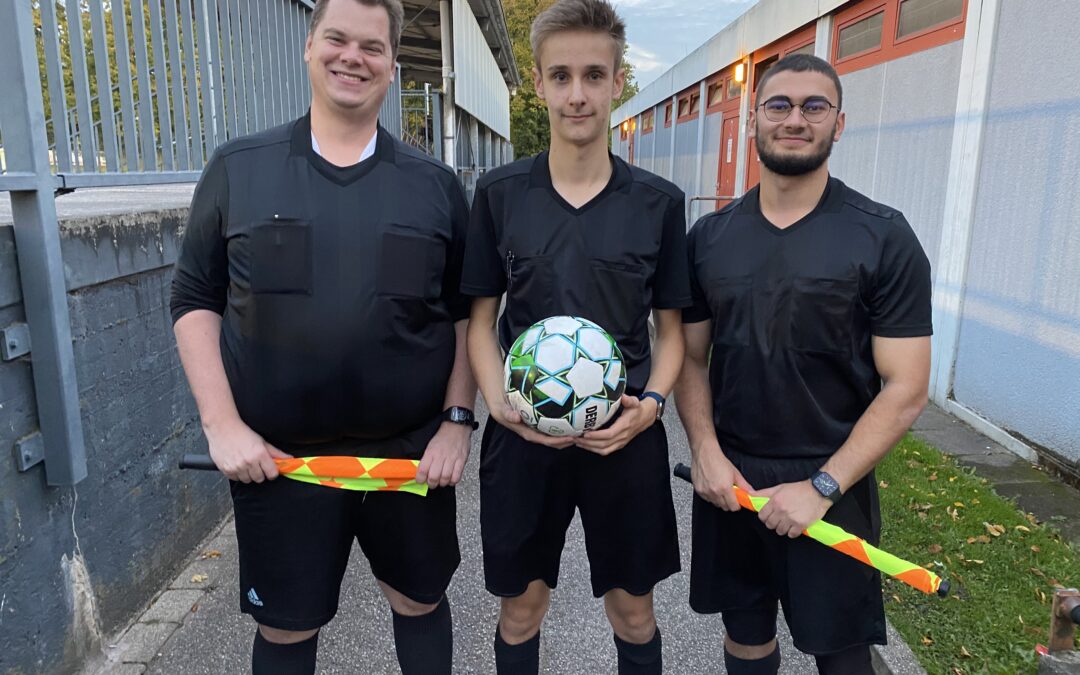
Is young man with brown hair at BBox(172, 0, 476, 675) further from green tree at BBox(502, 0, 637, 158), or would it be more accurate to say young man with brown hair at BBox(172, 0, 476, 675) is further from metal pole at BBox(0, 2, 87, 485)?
green tree at BBox(502, 0, 637, 158)

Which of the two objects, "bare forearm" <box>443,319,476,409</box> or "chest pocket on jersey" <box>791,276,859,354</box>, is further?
"bare forearm" <box>443,319,476,409</box>

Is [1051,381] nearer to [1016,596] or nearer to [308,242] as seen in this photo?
[1016,596]

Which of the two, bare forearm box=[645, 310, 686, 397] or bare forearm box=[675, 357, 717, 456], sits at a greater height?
bare forearm box=[645, 310, 686, 397]

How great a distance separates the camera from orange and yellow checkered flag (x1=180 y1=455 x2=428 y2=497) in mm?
2211

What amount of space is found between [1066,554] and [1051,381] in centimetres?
159

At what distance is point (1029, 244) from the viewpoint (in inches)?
203

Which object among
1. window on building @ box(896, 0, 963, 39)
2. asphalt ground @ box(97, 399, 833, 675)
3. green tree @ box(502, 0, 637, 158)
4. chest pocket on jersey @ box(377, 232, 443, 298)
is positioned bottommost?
asphalt ground @ box(97, 399, 833, 675)

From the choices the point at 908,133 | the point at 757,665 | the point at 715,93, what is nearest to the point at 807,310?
the point at 757,665

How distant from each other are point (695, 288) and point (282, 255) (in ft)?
4.12

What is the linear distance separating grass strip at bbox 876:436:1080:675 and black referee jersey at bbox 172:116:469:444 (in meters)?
2.46

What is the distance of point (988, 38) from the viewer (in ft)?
18.5

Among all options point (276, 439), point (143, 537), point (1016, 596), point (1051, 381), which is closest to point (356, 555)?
point (143, 537)

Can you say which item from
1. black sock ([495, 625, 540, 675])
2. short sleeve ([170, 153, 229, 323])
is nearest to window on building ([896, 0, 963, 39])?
black sock ([495, 625, 540, 675])

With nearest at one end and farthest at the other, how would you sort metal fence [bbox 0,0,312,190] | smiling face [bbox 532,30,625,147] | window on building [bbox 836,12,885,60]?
smiling face [bbox 532,30,625,147] → metal fence [bbox 0,0,312,190] → window on building [bbox 836,12,885,60]
